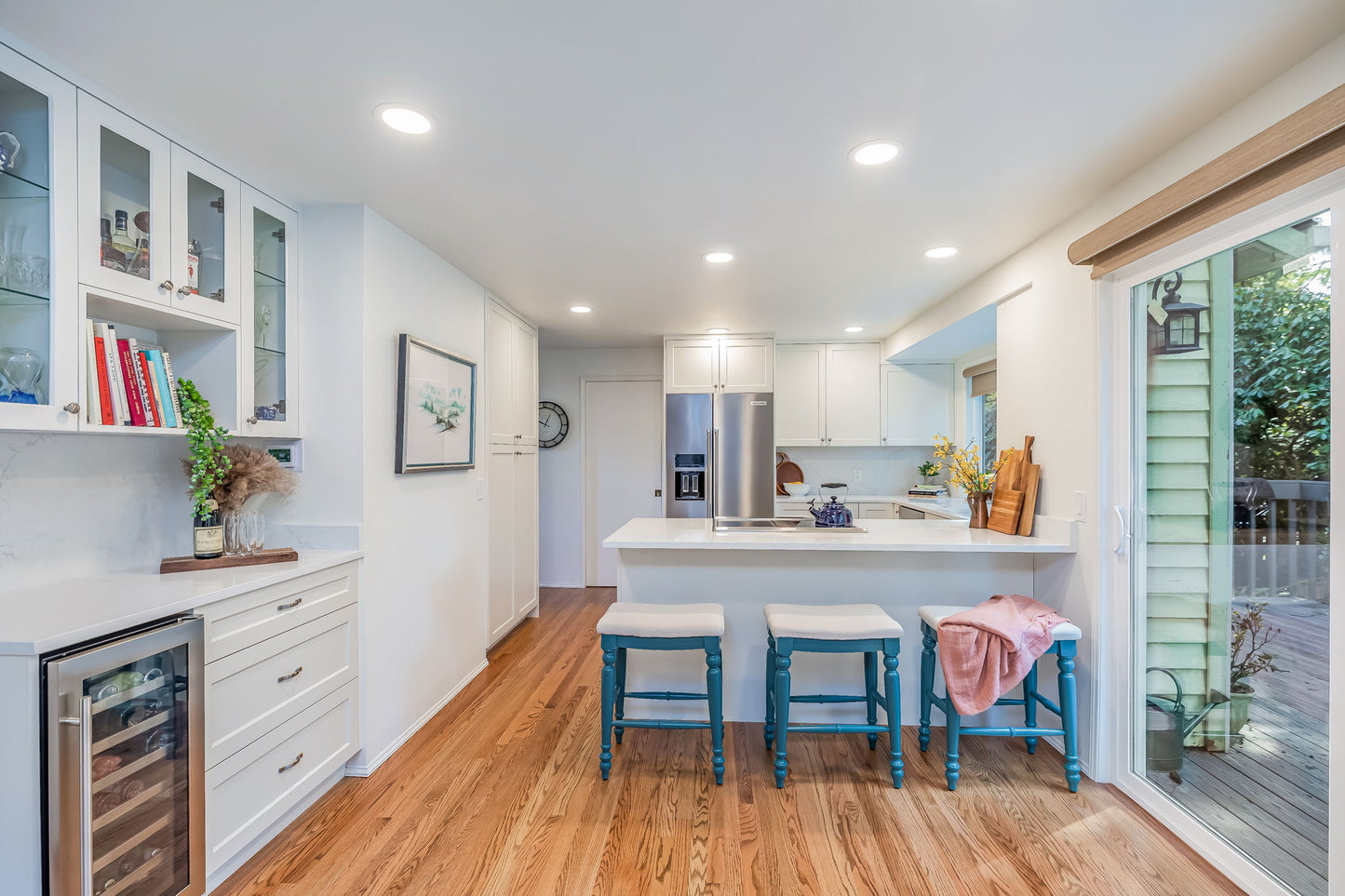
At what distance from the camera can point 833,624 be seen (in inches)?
91.4

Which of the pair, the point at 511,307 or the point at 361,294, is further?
the point at 511,307

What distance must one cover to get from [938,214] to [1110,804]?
231cm

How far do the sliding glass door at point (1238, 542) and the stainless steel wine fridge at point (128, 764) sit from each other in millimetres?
2922

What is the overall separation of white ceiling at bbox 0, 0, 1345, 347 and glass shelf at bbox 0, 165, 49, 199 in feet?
1.07

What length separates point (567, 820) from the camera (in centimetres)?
212

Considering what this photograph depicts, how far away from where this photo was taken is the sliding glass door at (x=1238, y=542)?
5.16ft

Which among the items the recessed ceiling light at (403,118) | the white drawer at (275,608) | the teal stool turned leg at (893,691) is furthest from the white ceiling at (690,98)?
the teal stool turned leg at (893,691)

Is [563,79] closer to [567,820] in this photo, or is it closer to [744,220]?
[744,220]

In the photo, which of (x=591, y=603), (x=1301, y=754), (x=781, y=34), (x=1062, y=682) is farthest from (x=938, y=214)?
(x=591, y=603)

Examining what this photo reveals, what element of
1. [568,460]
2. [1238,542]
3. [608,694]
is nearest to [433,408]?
[608,694]

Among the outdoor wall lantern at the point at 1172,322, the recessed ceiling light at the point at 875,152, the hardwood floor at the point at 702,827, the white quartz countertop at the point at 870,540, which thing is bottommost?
the hardwood floor at the point at 702,827

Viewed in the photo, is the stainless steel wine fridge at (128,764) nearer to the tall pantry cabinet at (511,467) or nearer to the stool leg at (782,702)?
the stool leg at (782,702)

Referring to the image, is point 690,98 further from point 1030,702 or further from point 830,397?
point 830,397

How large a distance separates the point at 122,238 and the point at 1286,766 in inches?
141
